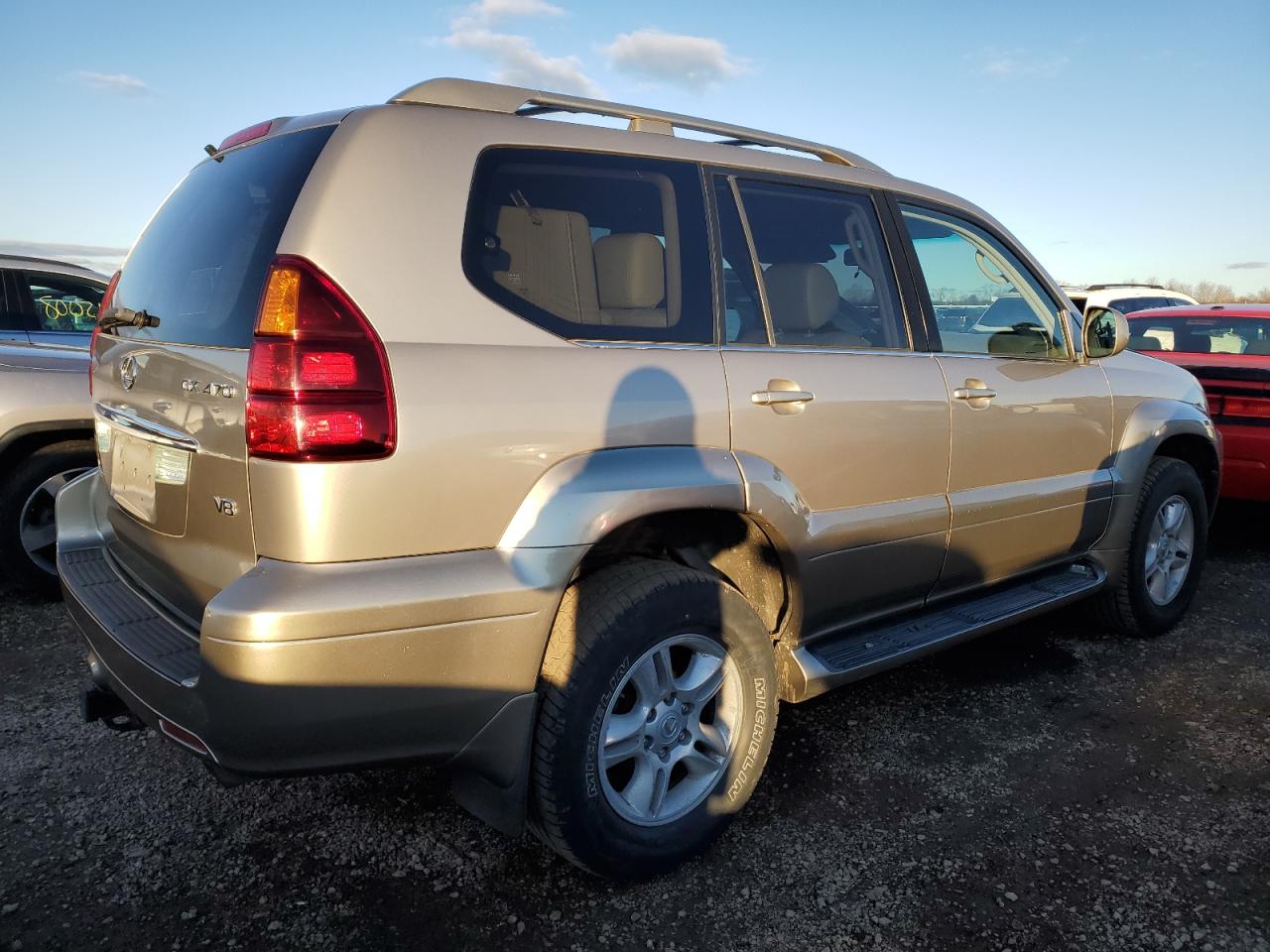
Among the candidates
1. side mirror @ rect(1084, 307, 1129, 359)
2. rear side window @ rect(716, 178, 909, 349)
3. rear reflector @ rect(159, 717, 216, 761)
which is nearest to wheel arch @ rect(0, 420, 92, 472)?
rear reflector @ rect(159, 717, 216, 761)

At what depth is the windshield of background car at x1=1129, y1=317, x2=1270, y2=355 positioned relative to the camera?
6.06m

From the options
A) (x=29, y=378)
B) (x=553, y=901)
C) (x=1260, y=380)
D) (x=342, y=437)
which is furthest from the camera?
(x=1260, y=380)

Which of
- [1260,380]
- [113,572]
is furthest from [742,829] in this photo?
[1260,380]

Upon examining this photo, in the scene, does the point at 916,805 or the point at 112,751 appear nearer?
the point at 916,805

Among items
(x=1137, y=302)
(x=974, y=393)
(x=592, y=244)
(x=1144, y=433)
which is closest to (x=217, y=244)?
(x=592, y=244)

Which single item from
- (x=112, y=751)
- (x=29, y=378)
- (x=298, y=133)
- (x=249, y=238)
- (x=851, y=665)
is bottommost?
(x=112, y=751)

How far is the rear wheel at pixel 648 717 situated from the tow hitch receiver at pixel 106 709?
3.60 ft

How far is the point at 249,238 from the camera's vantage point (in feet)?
6.81

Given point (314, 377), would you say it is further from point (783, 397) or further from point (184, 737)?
point (783, 397)

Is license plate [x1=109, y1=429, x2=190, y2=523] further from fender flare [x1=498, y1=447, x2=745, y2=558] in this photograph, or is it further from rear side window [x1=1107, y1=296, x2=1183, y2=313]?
rear side window [x1=1107, y1=296, x2=1183, y2=313]

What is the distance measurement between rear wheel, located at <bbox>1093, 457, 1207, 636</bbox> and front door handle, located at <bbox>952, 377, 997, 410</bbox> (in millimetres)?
1297

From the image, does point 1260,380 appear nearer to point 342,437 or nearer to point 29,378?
point 342,437

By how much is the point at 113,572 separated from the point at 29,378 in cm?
222

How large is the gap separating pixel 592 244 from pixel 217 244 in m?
0.93
